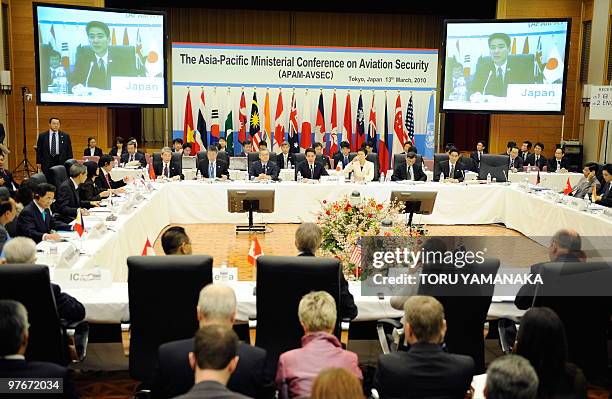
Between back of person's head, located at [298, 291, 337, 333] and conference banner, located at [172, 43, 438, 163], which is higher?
conference banner, located at [172, 43, 438, 163]

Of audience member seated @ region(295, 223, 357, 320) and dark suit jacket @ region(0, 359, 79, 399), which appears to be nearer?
dark suit jacket @ region(0, 359, 79, 399)

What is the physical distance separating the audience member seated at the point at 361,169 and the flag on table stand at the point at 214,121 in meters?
5.19

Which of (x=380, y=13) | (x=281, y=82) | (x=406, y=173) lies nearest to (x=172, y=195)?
(x=406, y=173)

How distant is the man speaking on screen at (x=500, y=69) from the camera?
13805 millimetres

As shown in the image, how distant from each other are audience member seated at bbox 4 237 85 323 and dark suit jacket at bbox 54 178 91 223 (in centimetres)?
379

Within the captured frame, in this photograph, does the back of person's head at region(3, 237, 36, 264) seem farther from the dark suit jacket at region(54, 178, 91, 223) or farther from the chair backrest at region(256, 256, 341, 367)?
the dark suit jacket at region(54, 178, 91, 223)

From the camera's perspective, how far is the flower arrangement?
5281 millimetres

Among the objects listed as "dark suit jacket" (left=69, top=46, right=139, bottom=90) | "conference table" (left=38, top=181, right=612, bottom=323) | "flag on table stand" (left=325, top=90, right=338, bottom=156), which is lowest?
"conference table" (left=38, top=181, right=612, bottom=323)

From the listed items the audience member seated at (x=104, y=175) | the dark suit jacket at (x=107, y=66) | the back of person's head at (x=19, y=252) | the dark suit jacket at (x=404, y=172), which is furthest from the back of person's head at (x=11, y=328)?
the dark suit jacket at (x=107, y=66)

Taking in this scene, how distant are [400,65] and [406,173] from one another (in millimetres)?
4888

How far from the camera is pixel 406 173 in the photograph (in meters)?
11.4

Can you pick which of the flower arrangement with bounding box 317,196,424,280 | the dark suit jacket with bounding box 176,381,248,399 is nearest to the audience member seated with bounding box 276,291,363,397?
the dark suit jacket with bounding box 176,381,248,399

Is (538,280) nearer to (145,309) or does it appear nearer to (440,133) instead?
(145,309)

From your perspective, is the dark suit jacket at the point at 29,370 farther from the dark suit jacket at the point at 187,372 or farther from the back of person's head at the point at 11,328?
the dark suit jacket at the point at 187,372
